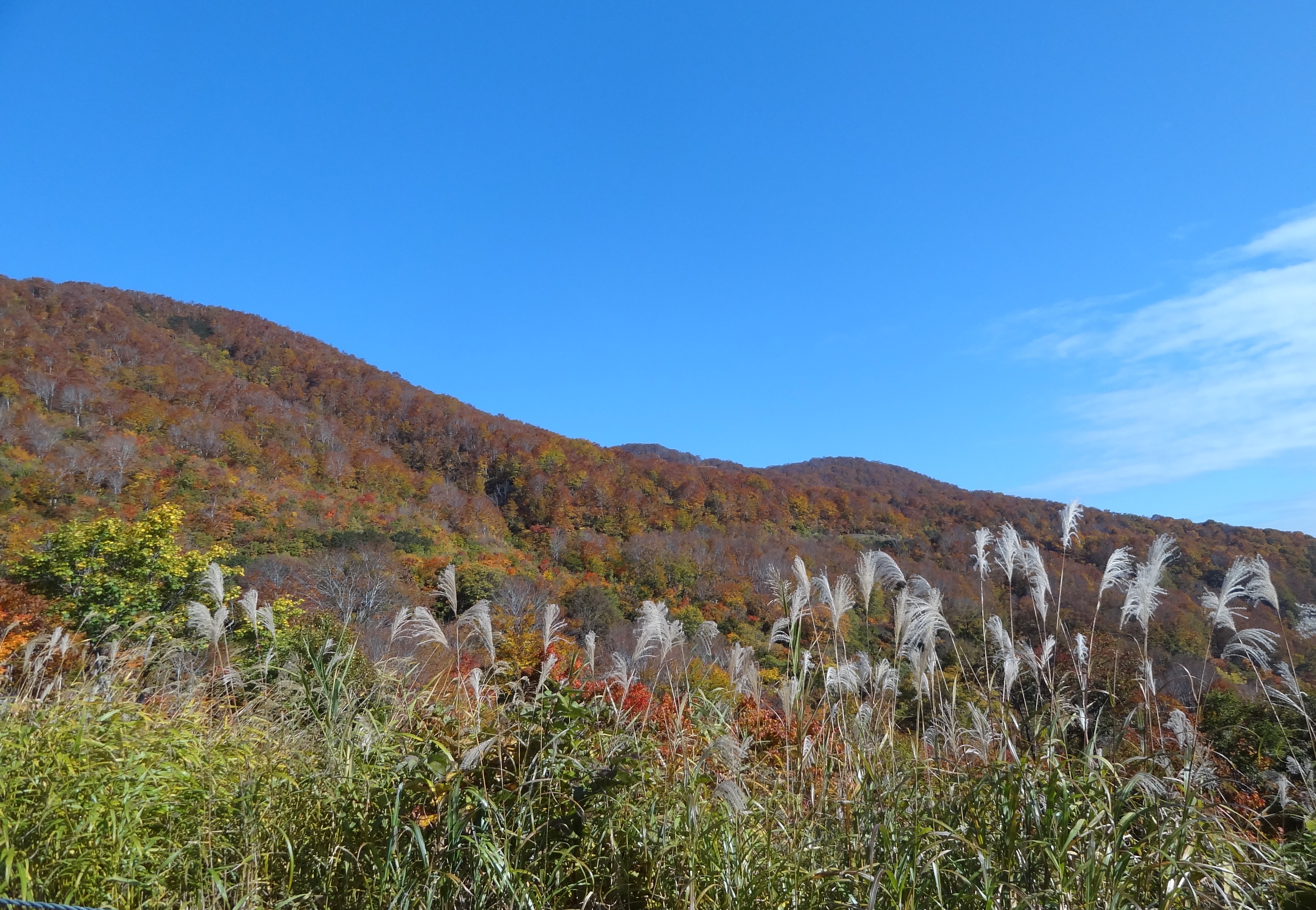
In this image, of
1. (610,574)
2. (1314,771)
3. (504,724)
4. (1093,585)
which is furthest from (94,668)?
(610,574)

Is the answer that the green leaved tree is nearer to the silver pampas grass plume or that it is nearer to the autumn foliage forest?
the autumn foliage forest

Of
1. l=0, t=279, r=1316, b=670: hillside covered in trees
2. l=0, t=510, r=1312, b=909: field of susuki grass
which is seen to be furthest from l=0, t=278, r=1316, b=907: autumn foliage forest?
l=0, t=279, r=1316, b=670: hillside covered in trees

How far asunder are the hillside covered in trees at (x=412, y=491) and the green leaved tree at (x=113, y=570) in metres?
1.10

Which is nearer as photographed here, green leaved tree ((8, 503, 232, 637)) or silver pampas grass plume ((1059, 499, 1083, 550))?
silver pampas grass plume ((1059, 499, 1083, 550))

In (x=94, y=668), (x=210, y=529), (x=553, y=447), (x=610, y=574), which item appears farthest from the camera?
(x=553, y=447)

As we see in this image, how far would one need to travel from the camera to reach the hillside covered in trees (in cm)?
2533

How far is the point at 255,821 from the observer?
262 centimetres

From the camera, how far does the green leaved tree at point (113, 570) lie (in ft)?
51.2

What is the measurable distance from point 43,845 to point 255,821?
64 cm

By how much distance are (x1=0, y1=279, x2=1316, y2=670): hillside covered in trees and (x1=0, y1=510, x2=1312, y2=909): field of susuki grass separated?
9717 mm

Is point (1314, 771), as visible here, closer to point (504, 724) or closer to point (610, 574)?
point (504, 724)

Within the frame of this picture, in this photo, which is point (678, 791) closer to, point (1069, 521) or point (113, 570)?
point (1069, 521)

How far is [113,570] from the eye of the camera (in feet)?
53.5

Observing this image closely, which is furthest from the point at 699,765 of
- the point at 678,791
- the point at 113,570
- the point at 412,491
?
the point at 412,491
